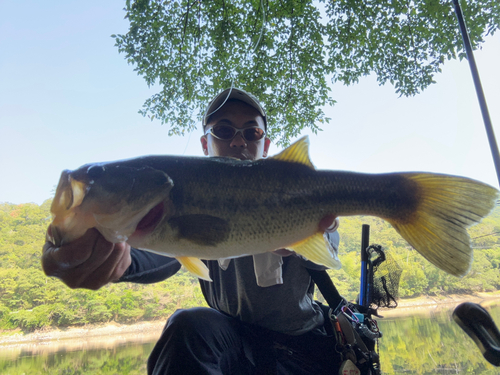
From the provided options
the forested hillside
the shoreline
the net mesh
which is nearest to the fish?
the net mesh

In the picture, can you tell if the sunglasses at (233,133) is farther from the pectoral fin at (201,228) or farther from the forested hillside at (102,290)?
the forested hillside at (102,290)

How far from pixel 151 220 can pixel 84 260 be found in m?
0.31

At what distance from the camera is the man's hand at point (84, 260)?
1.04 m

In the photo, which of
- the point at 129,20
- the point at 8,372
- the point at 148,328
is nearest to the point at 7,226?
the point at 8,372

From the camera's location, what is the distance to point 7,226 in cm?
2694

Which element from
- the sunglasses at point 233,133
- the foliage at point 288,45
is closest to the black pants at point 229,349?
the sunglasses at point 233,133

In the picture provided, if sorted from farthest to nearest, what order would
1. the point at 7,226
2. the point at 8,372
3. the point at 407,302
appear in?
the point at 7,226 < the point at 407,302 < the point at 8,372

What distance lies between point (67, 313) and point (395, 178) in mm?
27049

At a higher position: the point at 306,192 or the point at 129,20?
the point at 129,20

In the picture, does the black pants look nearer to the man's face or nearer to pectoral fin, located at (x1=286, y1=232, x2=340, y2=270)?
pectoral fin, located at (x1=286, y1=232, x2=340, y2=270)

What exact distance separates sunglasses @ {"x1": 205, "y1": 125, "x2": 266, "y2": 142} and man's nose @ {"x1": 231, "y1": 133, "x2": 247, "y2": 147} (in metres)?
0.02

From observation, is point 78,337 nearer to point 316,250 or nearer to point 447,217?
point 316,250

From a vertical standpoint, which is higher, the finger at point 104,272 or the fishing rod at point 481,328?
the finger at point 104,272

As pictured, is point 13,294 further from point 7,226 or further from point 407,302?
point 407,302
